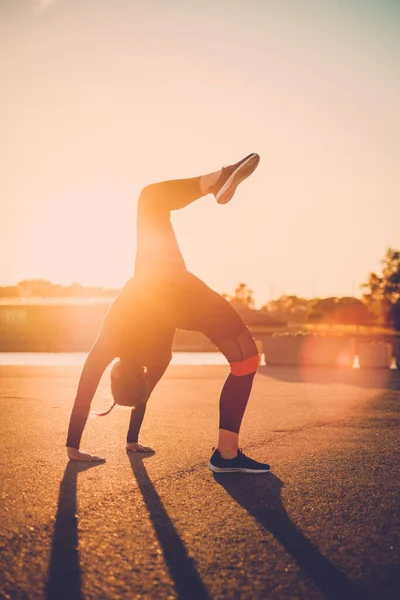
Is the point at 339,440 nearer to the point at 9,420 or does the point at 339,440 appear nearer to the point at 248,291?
the point at 9,420

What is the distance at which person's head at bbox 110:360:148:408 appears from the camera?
4129 millimetres

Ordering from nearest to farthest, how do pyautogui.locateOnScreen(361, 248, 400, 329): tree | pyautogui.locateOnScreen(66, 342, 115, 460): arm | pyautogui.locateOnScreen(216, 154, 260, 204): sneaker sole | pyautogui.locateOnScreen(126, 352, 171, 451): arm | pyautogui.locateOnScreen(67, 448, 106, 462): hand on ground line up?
pyautogui.locateOnScreen(216, 154, 260, 204): sneaker sole, pyautogui.locateOnScreen(66, 342, 115, 460): arm, pyautogui.locateOnScreen(67, 448, 106, 462): hand on ground, pyautogui.locateOnScreen(126, 352, 171, 451): arm, pyautogui.locateOnScreen(361, 248, 400, 329): tree

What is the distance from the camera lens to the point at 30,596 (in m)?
2.20

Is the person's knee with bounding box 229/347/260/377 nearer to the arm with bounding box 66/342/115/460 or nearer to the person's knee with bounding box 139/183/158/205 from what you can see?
the arm with bounding box 66/342/115/460

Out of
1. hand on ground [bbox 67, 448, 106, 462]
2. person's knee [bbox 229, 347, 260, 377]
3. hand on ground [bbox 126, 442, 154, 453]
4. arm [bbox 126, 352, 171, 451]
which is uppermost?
person's knee [bbox 229, 347, 260, 377]

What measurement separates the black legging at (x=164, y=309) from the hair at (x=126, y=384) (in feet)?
0.25

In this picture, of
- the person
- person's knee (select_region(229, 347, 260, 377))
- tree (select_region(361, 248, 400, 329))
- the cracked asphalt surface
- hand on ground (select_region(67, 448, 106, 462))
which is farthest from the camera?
tree (select_region(361, 248, 400, 329))

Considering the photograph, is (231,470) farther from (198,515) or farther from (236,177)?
(236,177)

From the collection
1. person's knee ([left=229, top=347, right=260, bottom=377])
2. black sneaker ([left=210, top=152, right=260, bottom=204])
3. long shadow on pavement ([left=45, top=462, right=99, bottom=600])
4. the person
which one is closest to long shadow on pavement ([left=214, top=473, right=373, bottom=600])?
the person

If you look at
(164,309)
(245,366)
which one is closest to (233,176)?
(164,309)

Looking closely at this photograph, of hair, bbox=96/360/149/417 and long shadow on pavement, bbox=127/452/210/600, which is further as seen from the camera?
hair, bbox=96/360/149/417

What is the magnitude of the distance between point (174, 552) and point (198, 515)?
1.98 feet

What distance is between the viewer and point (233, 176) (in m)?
3.90

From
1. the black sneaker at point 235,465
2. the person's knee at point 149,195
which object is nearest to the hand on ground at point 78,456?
the black sneaker at point 235,465
